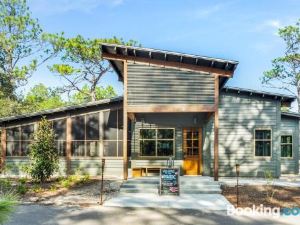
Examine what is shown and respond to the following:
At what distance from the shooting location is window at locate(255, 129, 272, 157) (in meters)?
19.3

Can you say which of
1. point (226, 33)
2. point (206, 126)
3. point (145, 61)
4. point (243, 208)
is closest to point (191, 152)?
point (206, 126)

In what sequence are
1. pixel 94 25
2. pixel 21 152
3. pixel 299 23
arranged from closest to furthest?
pixel 21 152, pixel 299 23, pixel 94 25

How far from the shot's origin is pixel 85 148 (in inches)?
796

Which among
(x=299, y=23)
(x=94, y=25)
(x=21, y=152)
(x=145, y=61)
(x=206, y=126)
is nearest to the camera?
(x=145, y=61)

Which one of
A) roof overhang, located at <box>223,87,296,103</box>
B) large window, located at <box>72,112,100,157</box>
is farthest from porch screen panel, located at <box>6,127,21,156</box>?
roof overhang, located at <box>223,87,296,103</box>

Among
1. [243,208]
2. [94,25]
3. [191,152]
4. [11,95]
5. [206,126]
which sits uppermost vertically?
[94,25]

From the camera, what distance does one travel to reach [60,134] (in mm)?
20422

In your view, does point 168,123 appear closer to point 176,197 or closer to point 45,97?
point 176,197

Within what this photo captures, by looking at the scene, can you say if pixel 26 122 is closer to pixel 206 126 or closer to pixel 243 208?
pixel 206 126

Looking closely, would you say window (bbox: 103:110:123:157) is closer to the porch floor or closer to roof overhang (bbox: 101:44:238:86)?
roof overhang (bbox: 101:44:238:86)

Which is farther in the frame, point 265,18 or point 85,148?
point 265,18

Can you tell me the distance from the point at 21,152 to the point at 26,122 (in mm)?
1693

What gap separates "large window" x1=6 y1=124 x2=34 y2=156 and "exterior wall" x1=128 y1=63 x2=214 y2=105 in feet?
24.1

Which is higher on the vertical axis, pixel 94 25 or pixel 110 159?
pixel 94 25
